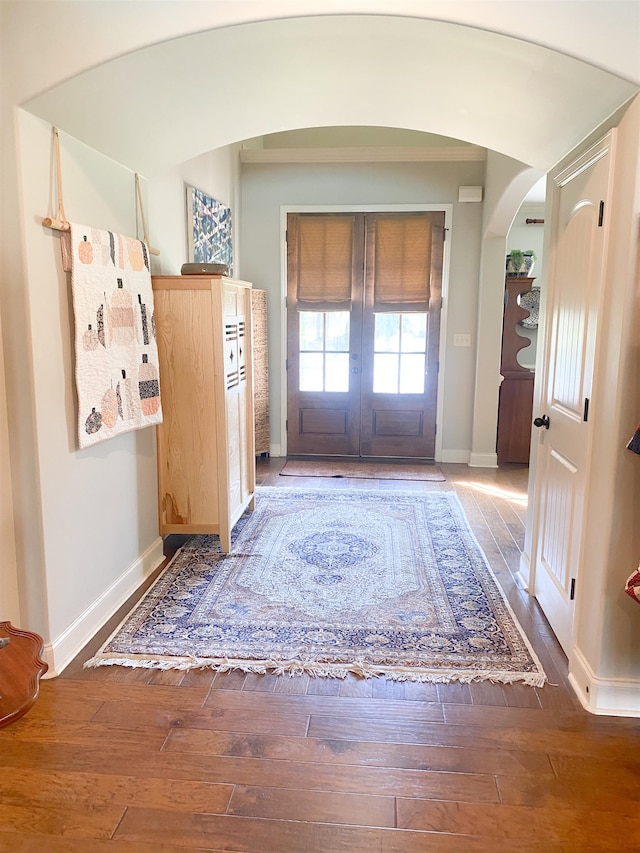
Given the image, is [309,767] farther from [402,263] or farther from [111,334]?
[402,263]

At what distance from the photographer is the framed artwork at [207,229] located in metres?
4.03

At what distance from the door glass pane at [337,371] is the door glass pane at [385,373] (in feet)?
0.89

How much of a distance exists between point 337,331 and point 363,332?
25 centimetres

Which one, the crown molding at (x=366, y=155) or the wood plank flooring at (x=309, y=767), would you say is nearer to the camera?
the wood plank flooring at (x=309, y=767)

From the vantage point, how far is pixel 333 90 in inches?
103

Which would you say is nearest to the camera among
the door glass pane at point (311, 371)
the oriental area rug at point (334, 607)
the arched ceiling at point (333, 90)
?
the arched ceiling at point (333, 90)

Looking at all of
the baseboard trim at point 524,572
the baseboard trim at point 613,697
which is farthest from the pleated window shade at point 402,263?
the baseboard trim at point 613,697

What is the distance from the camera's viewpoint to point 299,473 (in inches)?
207

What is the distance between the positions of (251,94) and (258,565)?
7.67 feet

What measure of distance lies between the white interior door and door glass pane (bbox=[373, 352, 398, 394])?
2723mm

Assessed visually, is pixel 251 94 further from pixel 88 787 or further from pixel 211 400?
pixel 88 787

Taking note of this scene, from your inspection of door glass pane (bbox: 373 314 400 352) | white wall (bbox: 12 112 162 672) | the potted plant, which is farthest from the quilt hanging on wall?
the potted plant

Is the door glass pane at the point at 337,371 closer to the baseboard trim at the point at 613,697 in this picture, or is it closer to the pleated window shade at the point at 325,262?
the pleated window shade at the point at 325,262

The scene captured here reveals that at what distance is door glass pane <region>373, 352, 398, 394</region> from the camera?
5.60 metres
